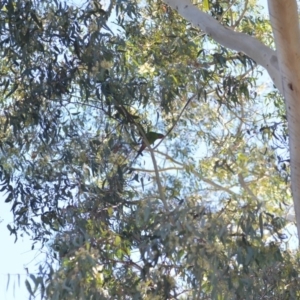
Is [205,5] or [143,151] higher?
[205,5]

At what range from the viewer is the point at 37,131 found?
5117 mm

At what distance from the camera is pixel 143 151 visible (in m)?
5.03

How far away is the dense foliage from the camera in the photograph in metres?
3.62

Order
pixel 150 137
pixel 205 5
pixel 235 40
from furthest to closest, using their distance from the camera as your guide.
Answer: pixel 205 5 → pixel 150 137 → pixel 235 40

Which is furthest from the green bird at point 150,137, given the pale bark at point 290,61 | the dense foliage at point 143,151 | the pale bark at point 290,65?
the pale bark at point 290,61

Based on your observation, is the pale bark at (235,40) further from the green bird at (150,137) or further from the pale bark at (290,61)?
the green bird at (150,137)

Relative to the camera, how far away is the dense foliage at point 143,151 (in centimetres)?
362

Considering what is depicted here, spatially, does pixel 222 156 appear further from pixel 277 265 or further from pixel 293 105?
pixel 293 105

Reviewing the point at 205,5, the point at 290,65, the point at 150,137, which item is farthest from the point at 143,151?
the point at 290,65

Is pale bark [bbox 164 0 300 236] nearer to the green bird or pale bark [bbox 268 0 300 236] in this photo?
pale bark [bbox 268 0 300 236]

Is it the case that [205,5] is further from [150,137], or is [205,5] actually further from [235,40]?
[235,40]

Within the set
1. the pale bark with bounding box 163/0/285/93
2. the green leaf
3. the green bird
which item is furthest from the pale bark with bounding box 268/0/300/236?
the green leaf

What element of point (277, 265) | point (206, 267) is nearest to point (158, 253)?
point (206, 267)

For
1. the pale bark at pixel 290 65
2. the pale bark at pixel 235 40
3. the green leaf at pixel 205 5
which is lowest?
the pale bark at pixel 290 65
